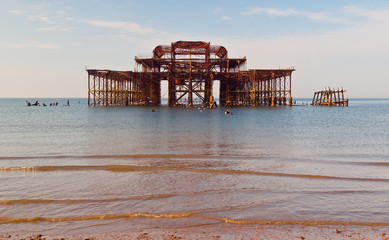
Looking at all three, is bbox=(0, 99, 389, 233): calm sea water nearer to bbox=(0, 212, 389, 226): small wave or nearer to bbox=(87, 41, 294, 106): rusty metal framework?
bbox=(0, 212, 389, 226): small wave

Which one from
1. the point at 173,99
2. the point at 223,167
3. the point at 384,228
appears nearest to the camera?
the point at 384,228

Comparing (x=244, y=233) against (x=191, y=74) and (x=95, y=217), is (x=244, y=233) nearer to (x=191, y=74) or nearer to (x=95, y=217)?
(x=95, y=217)

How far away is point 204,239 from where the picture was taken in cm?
543

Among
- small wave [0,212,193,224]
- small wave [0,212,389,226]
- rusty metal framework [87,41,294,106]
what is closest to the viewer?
small wave [0,212,389,226]

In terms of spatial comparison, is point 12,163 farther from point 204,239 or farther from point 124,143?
point 204,239

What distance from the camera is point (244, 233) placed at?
18.7ft

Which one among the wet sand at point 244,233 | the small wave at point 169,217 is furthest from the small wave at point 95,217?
the wet sand at point 244,233

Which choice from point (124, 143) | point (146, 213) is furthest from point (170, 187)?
point (124, 143)

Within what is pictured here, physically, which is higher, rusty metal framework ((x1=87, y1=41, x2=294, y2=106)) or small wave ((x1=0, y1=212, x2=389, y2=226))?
rusty metal framework ((x1=87, y1=41, x2=294, y2=106))

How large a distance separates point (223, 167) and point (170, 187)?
11.6ft

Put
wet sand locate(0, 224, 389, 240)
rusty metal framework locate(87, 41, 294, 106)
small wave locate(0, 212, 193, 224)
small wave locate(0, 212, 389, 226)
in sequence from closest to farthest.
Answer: wet sand locate(0, 224, 389, 240) → small wave locate(0, 212, 389, 226) → small wave locate(0, 212, 193, 224) → rusty metal framework locate(87, 41, 294, 106)

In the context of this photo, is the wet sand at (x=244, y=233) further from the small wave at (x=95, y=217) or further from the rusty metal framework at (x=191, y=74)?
the rusty metal framework at (x=191, y=74)

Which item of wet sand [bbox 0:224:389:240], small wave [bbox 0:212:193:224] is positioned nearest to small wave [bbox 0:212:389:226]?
small wave [bbox 0:212:193:224]

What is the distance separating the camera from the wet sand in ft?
18.2
